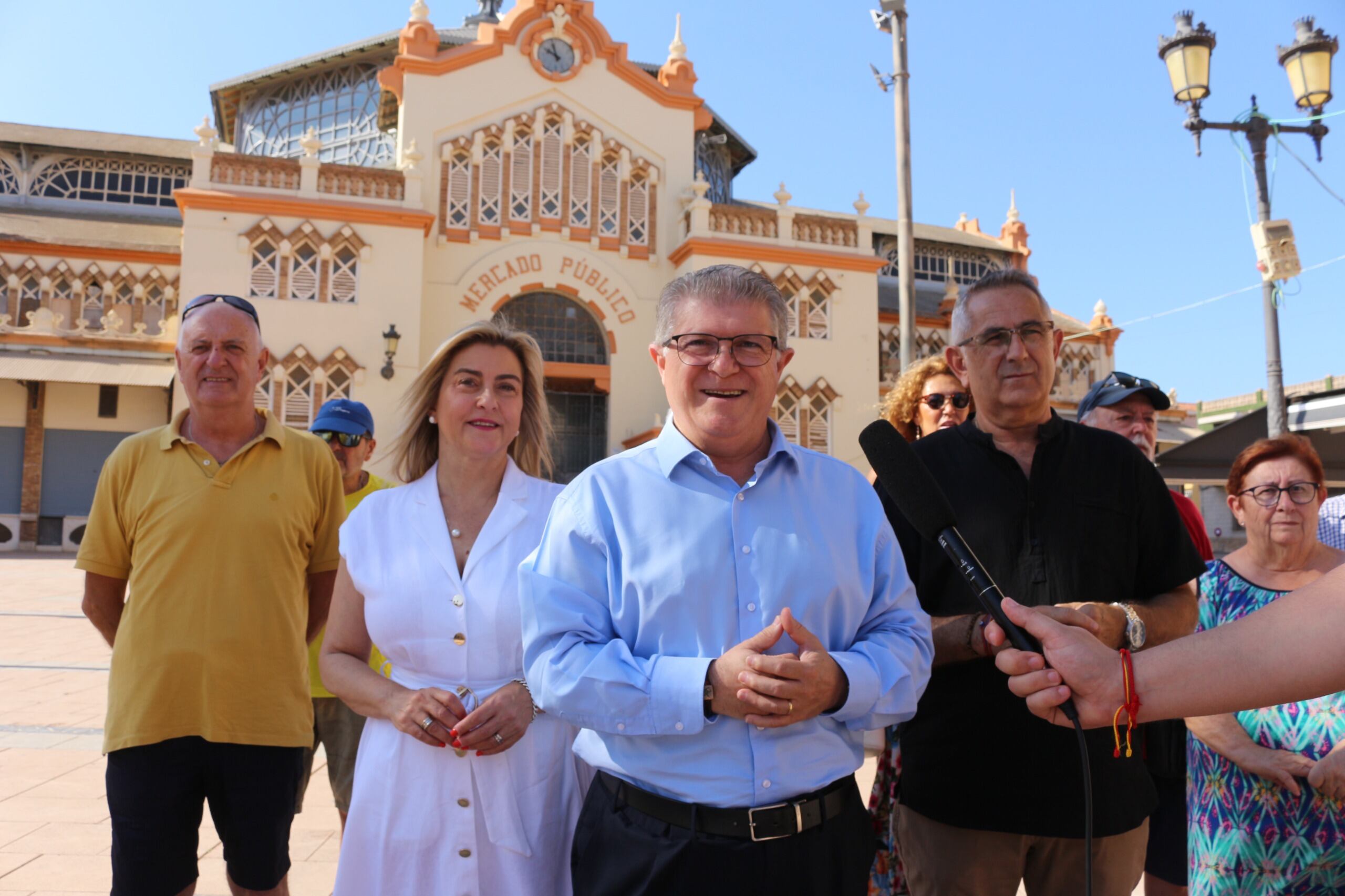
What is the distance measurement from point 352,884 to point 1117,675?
2.00 meters

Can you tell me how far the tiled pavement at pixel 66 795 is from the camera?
3.95 metres

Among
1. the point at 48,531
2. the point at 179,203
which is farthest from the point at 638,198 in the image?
the point at 48,531

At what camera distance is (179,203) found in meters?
17.6

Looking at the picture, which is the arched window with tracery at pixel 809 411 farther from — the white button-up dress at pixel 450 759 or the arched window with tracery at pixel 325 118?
the white button-up dress at pixel 450 759

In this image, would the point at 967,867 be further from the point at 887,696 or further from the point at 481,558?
the point at 481,558

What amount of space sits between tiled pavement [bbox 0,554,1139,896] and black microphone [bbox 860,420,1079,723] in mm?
3337

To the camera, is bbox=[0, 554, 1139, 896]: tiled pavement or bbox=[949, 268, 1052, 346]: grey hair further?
bbox=[0, 554, 1139, 896]: tiled pavement

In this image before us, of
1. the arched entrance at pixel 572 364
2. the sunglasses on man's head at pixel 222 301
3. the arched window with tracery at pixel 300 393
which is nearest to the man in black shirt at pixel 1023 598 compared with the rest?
the sunglasses on man's head at pixel 222 301

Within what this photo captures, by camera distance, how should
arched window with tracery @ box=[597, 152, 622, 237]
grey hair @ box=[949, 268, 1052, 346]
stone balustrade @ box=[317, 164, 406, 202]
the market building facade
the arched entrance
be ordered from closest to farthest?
grey hair @ box=[949, 268, 1052, 346]
the market building facade
stone balustrade @ box=[317, 164, 406, 202]
the arched entrance
arched window with tracery @ box=[597, 152, 622, 237]

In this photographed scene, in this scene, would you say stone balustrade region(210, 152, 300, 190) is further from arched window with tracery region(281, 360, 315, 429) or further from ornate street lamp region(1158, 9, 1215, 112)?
ornate street lamp region(1158, 9, 1215, 112)

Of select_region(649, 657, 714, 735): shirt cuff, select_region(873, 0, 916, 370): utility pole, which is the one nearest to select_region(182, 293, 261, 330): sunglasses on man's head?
select_region(649, 657, 714, 735): shirt cuff

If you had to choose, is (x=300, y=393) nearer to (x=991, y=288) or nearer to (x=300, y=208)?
(x=300, y=208)

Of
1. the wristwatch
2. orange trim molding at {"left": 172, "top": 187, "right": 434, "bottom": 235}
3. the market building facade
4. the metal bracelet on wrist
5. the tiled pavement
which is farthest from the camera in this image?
the market building facade

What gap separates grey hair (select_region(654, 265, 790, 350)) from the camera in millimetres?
2055
